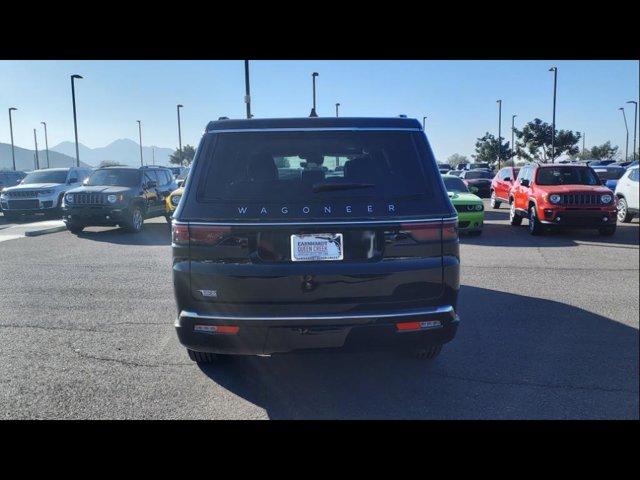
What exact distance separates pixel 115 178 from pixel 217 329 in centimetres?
1207

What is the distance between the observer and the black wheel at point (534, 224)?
11906 millimetres

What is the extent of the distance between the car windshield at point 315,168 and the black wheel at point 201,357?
1.38 metres

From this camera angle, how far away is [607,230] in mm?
11406

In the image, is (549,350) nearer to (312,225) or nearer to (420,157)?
(420,157)

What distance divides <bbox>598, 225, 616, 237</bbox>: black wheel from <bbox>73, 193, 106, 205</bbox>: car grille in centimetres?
1152

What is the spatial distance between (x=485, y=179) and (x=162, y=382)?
81.3ft

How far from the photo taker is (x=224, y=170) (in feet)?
11.4

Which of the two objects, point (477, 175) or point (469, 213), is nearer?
point (469, 213)

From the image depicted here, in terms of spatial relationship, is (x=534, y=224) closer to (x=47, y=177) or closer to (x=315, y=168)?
(x=315, y=168)

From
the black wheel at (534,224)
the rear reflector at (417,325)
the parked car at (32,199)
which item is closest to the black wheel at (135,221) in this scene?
the parked car at (32,199)

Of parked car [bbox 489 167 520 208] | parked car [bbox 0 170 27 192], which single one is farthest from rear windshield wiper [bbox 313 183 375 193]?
parked car [bbox 0 170 27 192]

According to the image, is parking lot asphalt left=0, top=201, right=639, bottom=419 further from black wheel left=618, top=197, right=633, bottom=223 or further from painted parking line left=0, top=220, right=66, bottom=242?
black wheel left=618, top=197, right=633, bottom=223

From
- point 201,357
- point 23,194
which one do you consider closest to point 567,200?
point 201,357
